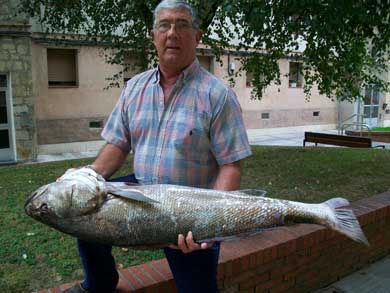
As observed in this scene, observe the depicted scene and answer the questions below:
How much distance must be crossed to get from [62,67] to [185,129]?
13347mm

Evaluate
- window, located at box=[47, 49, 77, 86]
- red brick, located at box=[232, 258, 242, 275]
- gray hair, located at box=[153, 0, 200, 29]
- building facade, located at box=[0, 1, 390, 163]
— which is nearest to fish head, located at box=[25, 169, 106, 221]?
gray hair, located at box=[153, 0, 200, 29]

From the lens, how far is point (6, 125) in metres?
12.6

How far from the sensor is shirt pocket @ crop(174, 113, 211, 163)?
2262mm

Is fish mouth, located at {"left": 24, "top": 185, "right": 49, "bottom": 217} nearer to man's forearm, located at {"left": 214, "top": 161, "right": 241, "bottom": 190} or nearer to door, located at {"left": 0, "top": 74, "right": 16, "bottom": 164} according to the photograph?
man's forearm, located at {"left": 214, "top": 161, "right": 241, "bottom": 190}

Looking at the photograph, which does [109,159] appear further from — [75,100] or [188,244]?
[75,100]

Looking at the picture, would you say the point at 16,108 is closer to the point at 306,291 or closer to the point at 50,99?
the point at 50,99

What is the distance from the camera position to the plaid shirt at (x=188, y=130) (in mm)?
2268

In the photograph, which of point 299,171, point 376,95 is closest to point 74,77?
point 299,171

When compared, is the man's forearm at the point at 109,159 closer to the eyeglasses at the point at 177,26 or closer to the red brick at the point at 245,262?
the eyeglasses at the point at 177,26

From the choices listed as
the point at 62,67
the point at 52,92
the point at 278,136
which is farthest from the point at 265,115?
the point at 52,92

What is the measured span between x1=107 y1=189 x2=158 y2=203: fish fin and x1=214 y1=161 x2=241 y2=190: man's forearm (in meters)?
0.42

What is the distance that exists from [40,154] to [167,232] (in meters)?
13.0

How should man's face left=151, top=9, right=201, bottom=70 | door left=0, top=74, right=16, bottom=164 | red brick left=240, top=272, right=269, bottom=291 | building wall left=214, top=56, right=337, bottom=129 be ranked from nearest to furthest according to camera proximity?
man's face left=151, top=9, right=201, bottom=70, red brick left=240, top=272, right=269, bottom=291, door left=0, top=74, right=16, bottom=164, building wall left=214, top=56, right=337, bottom=129

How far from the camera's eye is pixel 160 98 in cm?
238
